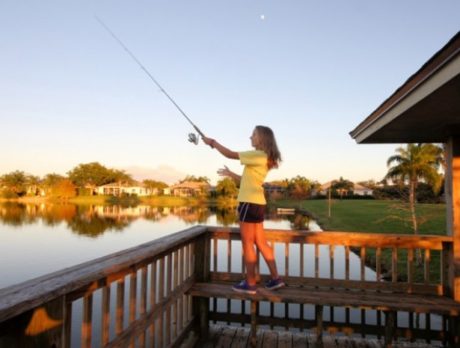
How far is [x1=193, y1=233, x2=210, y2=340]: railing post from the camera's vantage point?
3.86 m

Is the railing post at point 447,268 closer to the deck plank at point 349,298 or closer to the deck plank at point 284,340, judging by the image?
the deck plank at point 349,298

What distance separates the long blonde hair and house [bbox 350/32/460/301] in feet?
3.12

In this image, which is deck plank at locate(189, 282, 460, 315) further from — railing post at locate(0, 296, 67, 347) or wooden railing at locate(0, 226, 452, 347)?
railing post at locate(0, 296, 67, 347)

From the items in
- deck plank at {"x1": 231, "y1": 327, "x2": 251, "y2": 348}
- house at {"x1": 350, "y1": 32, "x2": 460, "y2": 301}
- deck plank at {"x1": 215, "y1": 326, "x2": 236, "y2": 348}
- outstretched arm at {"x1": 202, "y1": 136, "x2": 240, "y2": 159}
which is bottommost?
deck plank at {"x1": 215, "y1": 326, "x2": 236, "y2": 348}

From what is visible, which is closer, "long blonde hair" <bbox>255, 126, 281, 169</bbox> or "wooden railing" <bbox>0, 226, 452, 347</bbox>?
"wooden railing" <bbox>0, 226, 452, 347</bbox>

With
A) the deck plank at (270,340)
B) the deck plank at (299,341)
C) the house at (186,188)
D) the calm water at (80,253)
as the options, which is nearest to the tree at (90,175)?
the house at (186,188)

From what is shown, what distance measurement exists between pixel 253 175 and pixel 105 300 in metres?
1.58

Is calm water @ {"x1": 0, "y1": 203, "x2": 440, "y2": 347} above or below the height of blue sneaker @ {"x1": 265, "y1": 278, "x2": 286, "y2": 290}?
below

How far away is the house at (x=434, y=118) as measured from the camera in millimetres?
2035

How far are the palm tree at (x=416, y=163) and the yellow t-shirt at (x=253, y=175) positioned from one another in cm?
1364

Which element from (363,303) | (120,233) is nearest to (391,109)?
(363,303)

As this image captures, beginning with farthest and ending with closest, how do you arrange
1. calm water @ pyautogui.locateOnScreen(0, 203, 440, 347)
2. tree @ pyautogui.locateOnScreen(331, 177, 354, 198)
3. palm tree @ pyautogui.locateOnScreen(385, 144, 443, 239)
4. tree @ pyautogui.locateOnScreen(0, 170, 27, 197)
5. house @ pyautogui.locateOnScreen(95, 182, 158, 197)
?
house @ pyautogui.locateOnScreen(95, 182, 158, 197)
tree @ pyautogui.locateOnScreen(0, 170, 27, 197)
tree @ pyautogui.locateOnScreen(331, 177, 354, 198)
palm tree @ pyautogui.locateOnScreen(385, 144, 443, 239)
calm water @ pyautogui.locateOnScreen(0, 203, 440, 347)

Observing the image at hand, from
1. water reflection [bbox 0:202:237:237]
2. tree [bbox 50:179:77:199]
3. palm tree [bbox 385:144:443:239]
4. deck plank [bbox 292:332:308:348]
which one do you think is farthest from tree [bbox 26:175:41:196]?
deck plank [bbox 292:332:308:348]

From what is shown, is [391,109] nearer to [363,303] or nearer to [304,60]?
[363,303]
